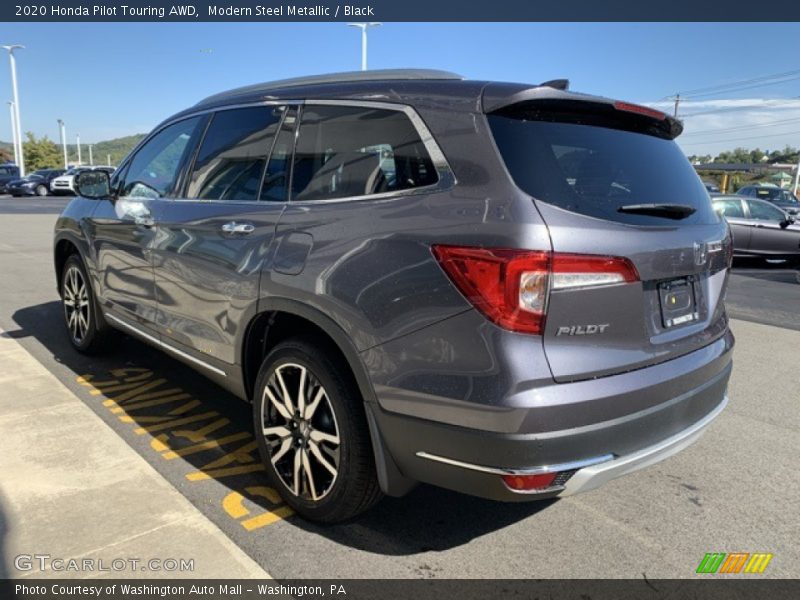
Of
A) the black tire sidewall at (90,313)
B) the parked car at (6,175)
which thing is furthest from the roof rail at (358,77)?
the parked car at (6,175)

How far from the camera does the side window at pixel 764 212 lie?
1180 centimetres

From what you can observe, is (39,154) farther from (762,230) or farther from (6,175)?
(762,230)

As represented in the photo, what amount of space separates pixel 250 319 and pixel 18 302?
547 centimetres

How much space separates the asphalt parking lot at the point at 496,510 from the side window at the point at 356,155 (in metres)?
1.48

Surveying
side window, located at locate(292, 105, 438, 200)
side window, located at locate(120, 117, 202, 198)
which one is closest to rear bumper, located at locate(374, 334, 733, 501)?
side window, located at locate(292, 105, 438, 200)

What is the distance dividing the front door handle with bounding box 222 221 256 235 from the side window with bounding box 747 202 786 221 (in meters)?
11.9

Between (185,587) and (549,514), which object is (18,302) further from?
(549,514)

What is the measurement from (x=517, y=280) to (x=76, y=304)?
14.0 feet

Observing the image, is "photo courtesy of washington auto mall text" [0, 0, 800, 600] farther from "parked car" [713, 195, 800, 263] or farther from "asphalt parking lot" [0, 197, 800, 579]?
"parked car" [713, 195, 800, 263]

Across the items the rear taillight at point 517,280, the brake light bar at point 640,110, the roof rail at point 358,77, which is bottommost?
the rear taillight at point 517,280

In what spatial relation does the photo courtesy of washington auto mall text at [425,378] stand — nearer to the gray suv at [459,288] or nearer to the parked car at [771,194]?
the gray suv at [459,288]

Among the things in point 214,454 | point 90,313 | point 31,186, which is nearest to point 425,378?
point 214,454

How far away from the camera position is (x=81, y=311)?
4906mm

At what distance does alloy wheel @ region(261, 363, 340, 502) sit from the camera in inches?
101
